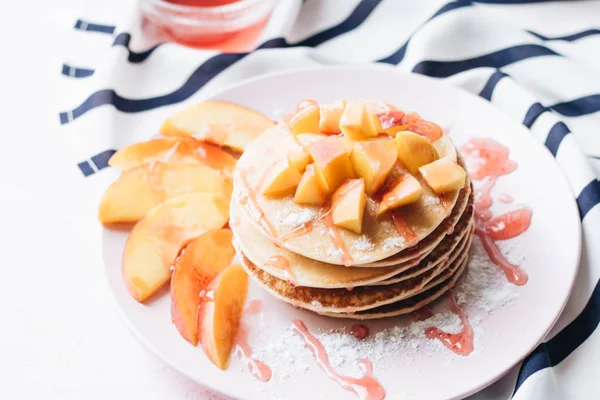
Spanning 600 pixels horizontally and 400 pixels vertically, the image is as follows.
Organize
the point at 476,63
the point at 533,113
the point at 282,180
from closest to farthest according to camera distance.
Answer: the point at 282,180
the point at 533,113
the point at 476,63

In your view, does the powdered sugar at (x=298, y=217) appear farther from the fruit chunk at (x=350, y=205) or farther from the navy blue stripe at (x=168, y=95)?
the navy blue stripe at (x=168, y=95)

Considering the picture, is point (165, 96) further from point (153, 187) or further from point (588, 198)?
point (588, 198)

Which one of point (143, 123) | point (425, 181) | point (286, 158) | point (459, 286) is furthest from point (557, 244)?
point (143, 123)

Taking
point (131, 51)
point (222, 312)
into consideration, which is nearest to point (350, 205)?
point (222, 312)

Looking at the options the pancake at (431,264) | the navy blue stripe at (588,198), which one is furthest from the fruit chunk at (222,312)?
the navy blue stripe at (588,198)

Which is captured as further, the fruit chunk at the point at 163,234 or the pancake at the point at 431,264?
the fruit chunk at the point at 163,234

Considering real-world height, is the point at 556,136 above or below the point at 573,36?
below

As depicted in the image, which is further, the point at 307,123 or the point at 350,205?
the point at 307,123
